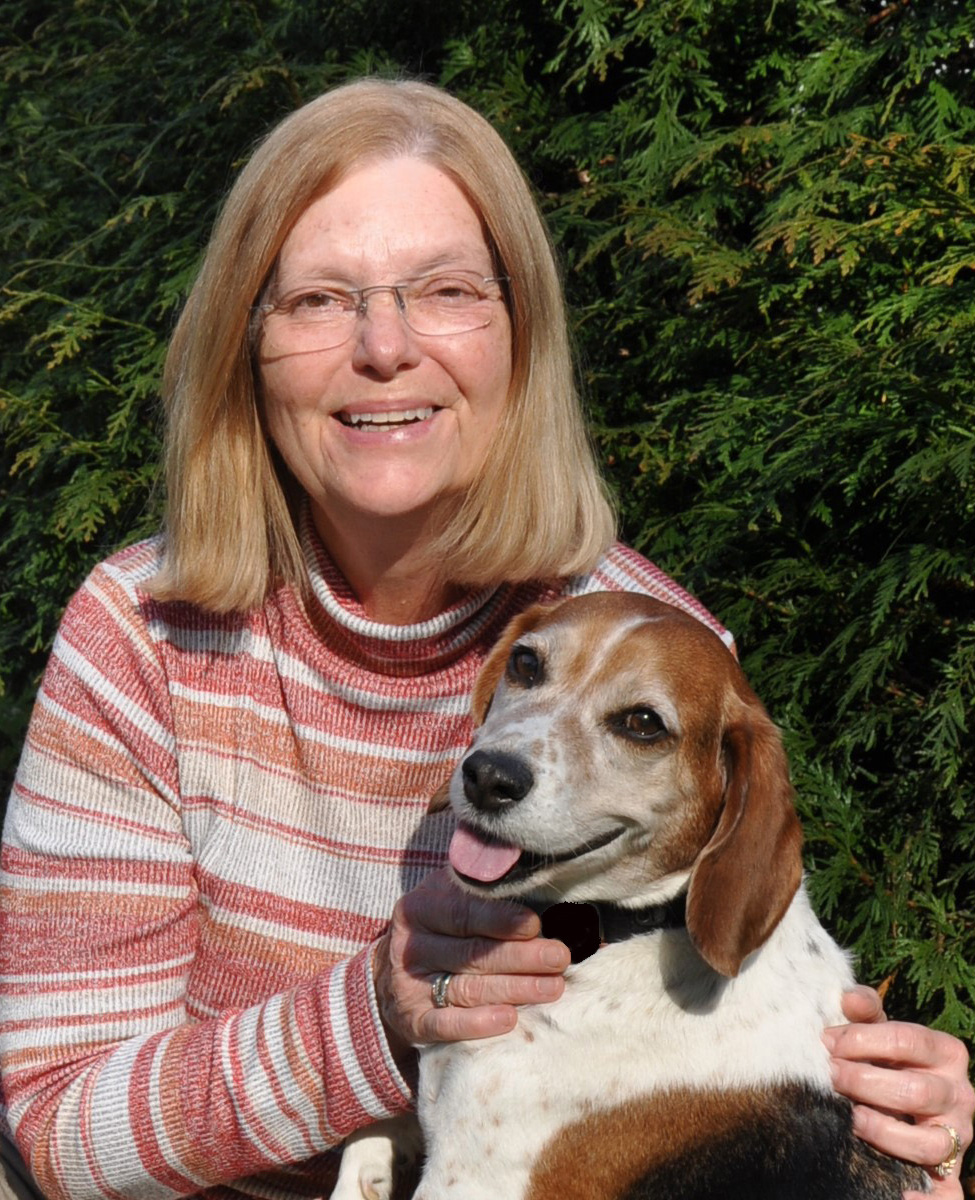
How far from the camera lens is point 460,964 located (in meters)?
2.33

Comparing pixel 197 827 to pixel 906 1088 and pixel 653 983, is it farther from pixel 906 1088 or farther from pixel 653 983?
pixel 906 1088

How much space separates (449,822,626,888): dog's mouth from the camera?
2.25m

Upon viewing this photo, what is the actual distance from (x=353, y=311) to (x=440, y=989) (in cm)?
120

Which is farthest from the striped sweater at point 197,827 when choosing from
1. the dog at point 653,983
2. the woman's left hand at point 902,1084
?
the woman's left hand at point 902,1084

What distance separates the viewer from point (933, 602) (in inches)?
119

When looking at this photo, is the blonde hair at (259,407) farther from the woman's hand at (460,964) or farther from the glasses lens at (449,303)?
the woman's hand at (460,964)

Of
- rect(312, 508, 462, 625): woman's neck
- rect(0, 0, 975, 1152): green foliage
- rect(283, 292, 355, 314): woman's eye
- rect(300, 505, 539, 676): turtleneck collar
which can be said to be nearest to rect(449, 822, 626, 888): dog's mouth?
rect(300, 505, 539, 676): turtleneck collar

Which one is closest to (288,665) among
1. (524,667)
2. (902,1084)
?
(524,667)

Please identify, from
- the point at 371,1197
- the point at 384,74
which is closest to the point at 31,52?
the point at 384,74

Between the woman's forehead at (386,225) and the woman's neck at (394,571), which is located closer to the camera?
the woman's forehead at (386,225)

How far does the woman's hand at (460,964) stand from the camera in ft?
7.47

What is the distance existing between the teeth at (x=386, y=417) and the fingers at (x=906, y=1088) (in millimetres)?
1282

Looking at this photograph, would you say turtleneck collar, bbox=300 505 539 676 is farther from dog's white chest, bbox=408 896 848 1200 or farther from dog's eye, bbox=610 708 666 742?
dog's white chest, bbox=408 896 848 1200

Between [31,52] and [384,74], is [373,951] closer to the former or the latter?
[384,74]
